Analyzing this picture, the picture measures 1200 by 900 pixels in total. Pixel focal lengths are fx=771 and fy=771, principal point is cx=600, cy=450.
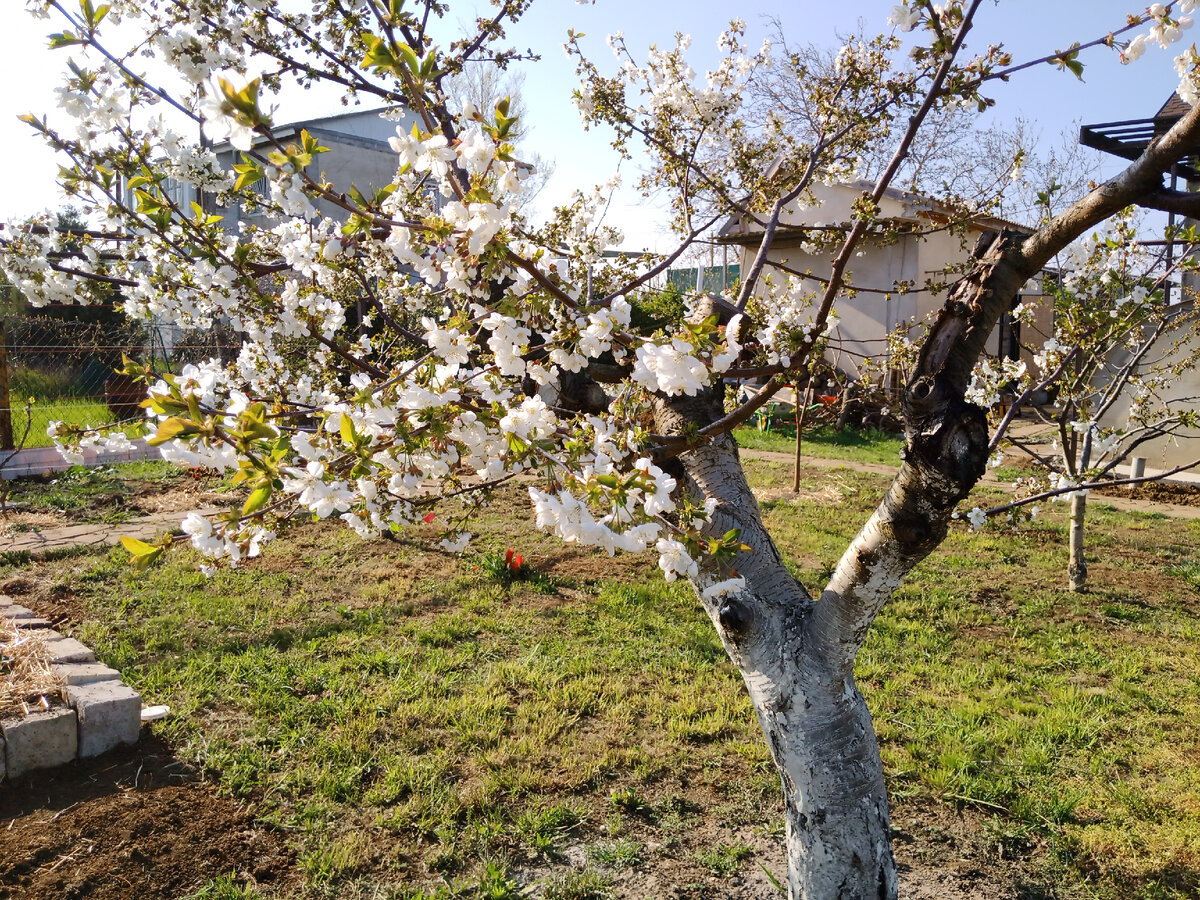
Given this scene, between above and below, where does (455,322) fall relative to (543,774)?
above

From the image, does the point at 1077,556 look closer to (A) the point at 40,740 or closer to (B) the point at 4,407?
(A) the point at 40,740

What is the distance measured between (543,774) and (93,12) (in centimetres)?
298

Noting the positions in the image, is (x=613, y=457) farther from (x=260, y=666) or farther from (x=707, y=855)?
(x=260, y=666)

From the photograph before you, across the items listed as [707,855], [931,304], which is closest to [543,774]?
[707,855]

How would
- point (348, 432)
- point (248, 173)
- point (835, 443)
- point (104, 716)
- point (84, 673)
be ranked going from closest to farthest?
point (348, 432) → point (248, 173) → point (104, 716) → point (84, 673) → point (835, 443)

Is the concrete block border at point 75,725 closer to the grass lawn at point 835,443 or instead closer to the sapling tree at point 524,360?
the sapling tree at point 524,360

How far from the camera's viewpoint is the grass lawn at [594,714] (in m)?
2.80

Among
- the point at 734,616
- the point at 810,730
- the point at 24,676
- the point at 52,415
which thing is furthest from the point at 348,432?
the point at 52,415

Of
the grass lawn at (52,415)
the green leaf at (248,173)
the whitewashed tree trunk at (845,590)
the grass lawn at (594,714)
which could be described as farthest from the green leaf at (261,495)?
the grass lawn at (52,415)

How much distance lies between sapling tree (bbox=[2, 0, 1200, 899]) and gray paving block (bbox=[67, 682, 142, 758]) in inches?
56.1

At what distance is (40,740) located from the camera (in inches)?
121

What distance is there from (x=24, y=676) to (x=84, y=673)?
0.73 feet

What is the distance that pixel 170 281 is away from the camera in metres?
2.88

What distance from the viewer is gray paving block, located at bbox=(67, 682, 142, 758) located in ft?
10.5
